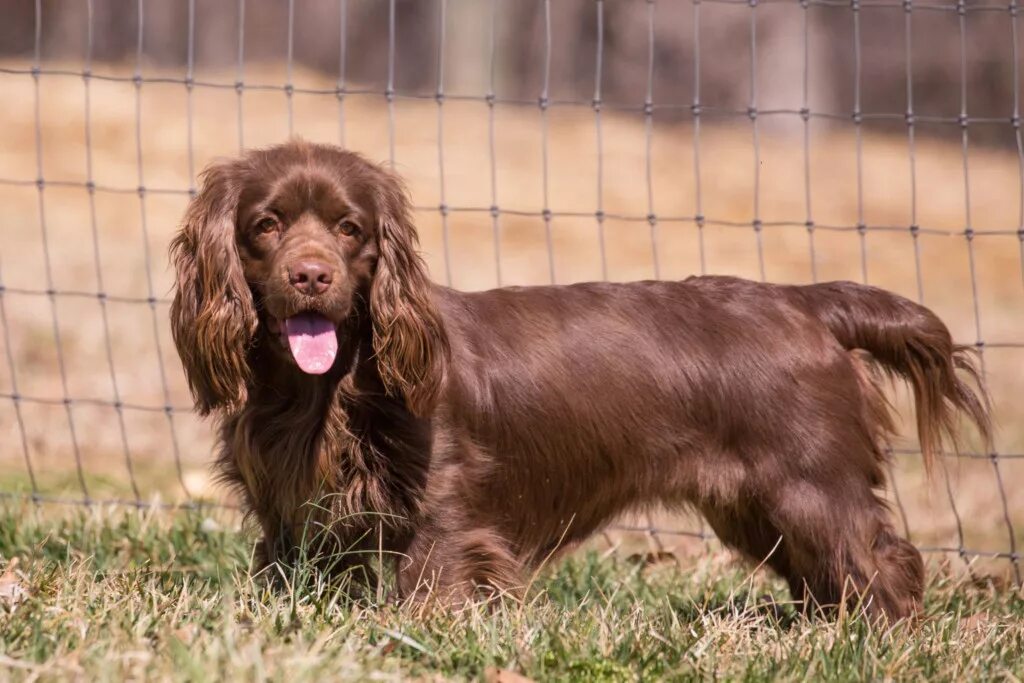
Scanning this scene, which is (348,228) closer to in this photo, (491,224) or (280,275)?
(280,275)

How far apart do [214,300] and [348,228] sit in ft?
1.29

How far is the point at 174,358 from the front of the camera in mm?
8742

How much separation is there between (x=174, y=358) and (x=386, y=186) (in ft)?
16.6

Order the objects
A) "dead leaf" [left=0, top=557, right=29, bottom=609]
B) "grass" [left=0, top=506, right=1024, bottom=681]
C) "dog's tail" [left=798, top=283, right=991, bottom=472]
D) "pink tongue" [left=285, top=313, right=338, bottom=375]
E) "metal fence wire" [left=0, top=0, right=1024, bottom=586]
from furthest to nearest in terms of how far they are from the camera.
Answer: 1. "metal fence wire" [left=0, top=0, right=1024, bottom=586]
2. "dog's tail" [left=798, top=283, right=991, bottom=472]
3. "pink tongue" [left=285, top=313, right=338, bottom=375]
4. "dead leaf" [left=0, top=557, right=29, bottom=609]
5. "grass" [left=0, top=506, right=1024, bottom=681]

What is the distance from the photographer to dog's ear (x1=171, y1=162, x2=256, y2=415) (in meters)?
3.84

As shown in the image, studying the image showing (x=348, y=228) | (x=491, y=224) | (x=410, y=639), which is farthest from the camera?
(x=491, y=224)

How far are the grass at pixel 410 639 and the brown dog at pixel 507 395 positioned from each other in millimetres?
215

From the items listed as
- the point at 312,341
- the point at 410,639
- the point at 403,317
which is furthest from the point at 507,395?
the point at 410,639

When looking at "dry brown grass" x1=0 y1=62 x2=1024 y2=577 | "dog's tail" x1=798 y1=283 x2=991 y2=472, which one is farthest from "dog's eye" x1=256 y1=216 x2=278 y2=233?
"dry brown grass" x1=0 y1=62 x2=1024 y2=577

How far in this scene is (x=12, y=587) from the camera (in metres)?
3.79

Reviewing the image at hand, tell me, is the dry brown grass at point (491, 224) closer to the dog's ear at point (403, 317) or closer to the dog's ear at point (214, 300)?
the dog's ear at point (214, 300)

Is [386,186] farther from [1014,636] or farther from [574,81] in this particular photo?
[574,81]

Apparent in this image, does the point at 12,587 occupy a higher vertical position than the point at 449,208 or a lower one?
lower

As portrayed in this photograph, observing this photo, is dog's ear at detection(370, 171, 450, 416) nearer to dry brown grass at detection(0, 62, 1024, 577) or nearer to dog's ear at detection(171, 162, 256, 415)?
dog's ear at detection(171, 162, 256, 415)
